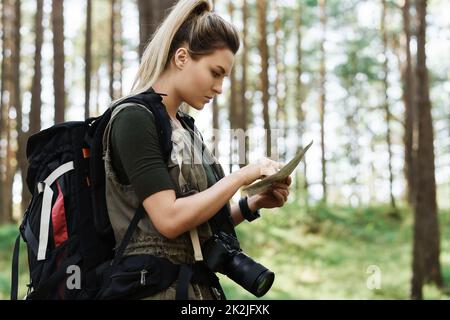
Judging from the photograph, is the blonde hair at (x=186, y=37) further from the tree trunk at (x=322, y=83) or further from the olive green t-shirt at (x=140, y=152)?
the tree trunk at (x=322, y=83)

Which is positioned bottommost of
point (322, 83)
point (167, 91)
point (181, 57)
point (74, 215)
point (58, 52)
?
point (74, 215)

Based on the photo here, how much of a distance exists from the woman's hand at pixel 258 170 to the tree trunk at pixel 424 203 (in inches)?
317

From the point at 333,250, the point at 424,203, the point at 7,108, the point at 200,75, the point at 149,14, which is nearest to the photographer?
the point at 200,75

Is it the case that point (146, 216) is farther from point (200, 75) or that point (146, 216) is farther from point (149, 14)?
point (149, 14)

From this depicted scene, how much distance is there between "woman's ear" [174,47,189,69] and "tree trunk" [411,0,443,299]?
8020 millimetres

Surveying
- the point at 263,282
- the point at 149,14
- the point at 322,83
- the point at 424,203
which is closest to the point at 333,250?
the point at 424,203

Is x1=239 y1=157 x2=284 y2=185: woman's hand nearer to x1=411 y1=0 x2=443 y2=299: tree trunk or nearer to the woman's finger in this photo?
the woman's finger

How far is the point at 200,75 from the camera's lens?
201cm

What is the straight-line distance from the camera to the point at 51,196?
1887 mm

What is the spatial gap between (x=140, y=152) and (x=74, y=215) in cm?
34

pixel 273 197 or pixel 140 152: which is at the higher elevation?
pixel 140 152

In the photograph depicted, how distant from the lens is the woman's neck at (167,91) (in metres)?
2.04
